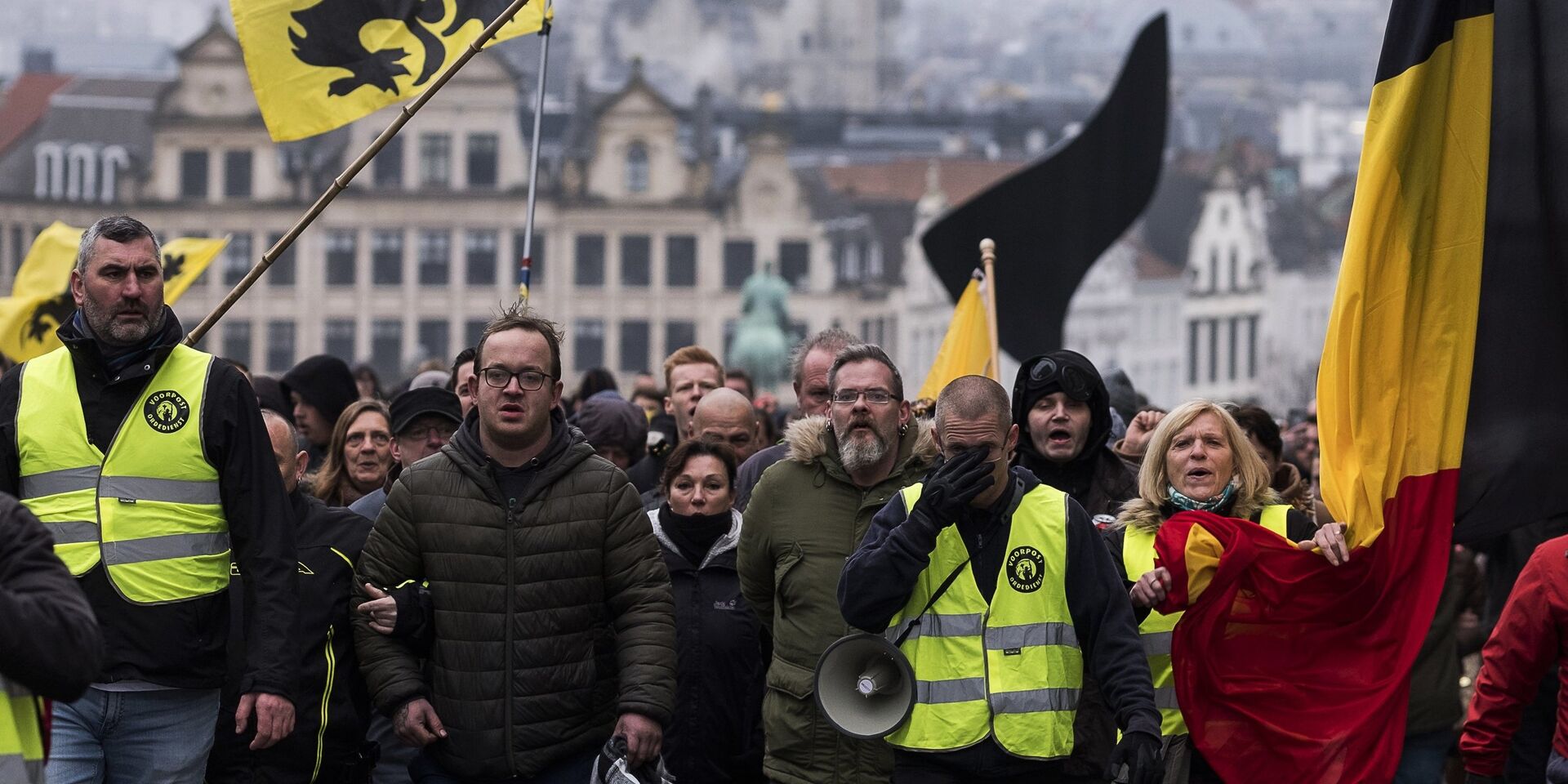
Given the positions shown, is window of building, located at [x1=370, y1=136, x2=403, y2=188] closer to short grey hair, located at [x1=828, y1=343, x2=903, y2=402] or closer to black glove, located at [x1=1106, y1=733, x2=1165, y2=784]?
short grey hair, located at [x1=828, y1=343, x2=903, y2=402]

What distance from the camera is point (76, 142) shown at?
67438mm

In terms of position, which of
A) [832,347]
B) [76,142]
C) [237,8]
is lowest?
[832,347]

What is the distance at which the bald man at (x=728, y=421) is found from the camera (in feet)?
22.2

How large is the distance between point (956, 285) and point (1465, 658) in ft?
9.17

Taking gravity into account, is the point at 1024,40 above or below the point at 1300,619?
above

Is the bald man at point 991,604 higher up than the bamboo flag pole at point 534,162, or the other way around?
the bamboo flag pole at point 534,162

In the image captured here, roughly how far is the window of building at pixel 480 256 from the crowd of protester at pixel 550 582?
6254 centimetres

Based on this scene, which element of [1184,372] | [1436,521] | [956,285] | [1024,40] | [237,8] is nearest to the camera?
[1436,521]

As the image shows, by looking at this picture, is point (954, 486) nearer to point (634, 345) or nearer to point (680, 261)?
point (634, 345)

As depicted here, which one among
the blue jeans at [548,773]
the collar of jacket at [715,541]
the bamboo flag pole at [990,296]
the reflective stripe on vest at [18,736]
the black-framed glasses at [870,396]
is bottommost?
the blue jeans at [548,773]

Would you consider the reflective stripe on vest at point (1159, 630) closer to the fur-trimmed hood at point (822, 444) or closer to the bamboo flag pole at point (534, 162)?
the fur-trimmed hood at point (822, 444)

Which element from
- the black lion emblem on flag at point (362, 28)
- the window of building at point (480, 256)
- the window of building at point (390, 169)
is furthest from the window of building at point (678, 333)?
the black lion emblem on flag at point (362, 28)

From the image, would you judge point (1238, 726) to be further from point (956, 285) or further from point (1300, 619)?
point (956, 285)

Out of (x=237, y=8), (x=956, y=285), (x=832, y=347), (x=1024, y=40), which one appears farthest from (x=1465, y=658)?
(x=1024, y=40)
